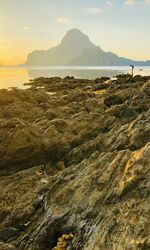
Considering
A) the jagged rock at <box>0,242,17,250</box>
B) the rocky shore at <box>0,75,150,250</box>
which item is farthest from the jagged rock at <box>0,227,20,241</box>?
the jagged rock at <box>0,242,17,250</box>

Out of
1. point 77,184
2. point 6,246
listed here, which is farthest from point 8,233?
point 77,184

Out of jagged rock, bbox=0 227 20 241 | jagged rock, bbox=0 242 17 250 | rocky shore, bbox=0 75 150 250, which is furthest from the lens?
jagged rock, bbox=0 227 20 241

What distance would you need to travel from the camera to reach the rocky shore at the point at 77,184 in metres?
9.88

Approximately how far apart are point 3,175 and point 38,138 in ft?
10.8

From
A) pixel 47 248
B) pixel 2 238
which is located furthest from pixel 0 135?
pixel 47 248

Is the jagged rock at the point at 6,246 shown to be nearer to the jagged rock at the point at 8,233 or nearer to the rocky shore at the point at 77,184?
the rocky shore at the point at 77,184

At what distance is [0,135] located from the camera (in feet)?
66.4

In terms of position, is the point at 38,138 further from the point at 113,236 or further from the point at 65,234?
the point at 113,236

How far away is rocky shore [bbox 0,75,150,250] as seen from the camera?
988 cm

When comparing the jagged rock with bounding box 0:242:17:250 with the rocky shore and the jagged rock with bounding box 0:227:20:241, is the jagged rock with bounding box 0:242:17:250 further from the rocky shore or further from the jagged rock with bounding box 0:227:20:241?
the jagged rock with bounding box 0:227:20:241

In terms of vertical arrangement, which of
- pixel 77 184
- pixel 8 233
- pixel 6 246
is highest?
pixel 77 184

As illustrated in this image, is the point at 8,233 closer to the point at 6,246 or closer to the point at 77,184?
the point at 6,246

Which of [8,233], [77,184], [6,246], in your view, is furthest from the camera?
[8,233]

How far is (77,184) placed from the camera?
12.9 m
